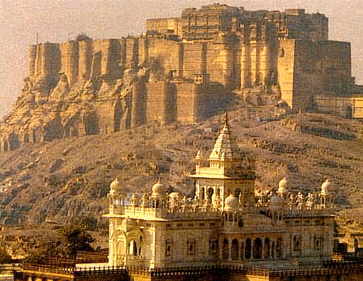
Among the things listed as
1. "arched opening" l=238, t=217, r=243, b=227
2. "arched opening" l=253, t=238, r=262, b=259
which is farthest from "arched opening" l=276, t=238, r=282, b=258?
"arched opening" l=238, t=217, r=243, b=227

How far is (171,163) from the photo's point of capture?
163 meters

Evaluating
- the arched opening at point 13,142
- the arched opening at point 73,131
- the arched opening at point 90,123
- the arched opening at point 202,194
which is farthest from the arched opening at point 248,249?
the arched opening at point 13,142

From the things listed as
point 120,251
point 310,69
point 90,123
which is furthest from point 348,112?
point 120,251

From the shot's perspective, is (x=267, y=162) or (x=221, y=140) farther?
(x=267, y=162)

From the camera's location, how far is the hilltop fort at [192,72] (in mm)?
175000

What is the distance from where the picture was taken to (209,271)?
99000 millimetres

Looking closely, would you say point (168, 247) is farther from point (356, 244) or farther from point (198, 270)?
point (356, 244)

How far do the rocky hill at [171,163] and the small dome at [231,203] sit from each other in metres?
44.6

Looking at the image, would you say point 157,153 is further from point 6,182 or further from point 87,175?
point 6,182

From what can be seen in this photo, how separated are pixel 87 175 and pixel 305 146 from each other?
16.6m

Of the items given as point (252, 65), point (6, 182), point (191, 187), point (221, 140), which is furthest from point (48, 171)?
point (221, 140)

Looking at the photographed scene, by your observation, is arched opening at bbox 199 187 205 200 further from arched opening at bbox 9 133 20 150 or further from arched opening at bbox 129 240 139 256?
arched opening at bbox 9 133 20 150

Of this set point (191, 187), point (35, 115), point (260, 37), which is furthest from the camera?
point (35, 115)

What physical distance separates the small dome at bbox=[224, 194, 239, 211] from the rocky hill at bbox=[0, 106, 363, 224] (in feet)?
146
